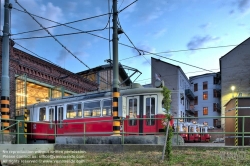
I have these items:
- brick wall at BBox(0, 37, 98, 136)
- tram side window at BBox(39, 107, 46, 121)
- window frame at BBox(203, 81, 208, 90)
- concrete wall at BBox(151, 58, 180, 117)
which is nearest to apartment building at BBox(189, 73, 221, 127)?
window frame at BBox(203, 81, 208, 90)

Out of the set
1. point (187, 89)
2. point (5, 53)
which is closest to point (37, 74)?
point (5, 53)

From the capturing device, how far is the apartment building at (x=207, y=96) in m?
53.0

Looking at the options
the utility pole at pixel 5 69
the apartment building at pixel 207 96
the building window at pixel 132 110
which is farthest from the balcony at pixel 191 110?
the utility pole at pixel 5 69

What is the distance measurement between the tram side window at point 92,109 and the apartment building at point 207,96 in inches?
1576

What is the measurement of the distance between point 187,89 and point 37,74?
34578mm

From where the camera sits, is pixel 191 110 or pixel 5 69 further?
pixel 191 110

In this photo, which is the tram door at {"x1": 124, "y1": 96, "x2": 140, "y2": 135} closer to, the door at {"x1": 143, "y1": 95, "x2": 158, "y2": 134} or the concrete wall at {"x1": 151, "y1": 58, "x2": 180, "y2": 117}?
the door at {"x1": 143, "y1": 95, "x2": 158, "y2": 134}

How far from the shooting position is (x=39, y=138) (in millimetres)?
19203

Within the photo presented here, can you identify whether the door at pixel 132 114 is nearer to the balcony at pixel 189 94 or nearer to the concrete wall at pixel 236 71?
the concrete wall at pixel 236 71

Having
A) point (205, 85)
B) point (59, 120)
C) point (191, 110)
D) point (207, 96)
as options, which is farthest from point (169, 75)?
point (59, 120)

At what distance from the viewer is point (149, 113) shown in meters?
14.3

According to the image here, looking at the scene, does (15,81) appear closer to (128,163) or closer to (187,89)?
(128,163)

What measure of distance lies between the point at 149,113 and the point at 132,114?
0.98 meters

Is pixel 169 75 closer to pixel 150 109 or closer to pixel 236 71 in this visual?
pixel 236 71
